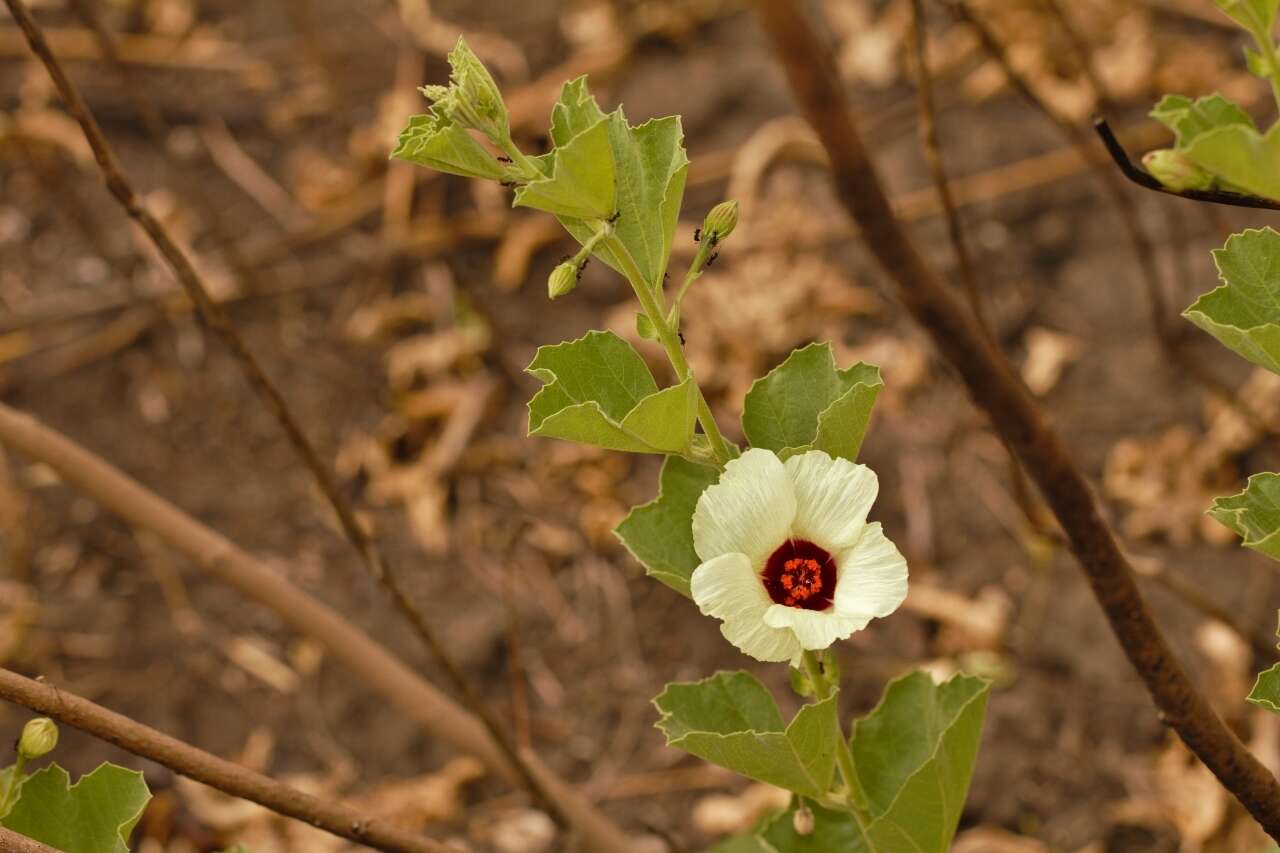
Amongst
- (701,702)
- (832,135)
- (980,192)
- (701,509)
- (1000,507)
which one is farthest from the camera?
(980,192)

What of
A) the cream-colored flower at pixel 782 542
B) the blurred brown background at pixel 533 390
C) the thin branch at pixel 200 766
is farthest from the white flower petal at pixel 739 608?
the blurred brown background at pixel 533 390

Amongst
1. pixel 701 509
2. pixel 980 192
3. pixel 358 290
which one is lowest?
pixel 701 509

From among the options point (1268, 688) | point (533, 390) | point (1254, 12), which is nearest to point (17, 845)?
point (1268, 688)

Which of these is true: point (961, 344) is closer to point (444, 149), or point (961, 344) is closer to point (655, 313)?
point (655, 313)

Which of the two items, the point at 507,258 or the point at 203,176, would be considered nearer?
the point at 507,258

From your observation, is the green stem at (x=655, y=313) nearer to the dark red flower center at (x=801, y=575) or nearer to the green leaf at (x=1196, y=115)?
the dark red flower center at (x=801, y=575)

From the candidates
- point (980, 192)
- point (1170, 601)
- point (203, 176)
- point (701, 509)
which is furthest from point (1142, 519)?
point (203, 176)

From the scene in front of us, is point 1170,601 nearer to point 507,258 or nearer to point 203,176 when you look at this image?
point 507,258

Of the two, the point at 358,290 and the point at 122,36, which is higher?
the point at 122,36
